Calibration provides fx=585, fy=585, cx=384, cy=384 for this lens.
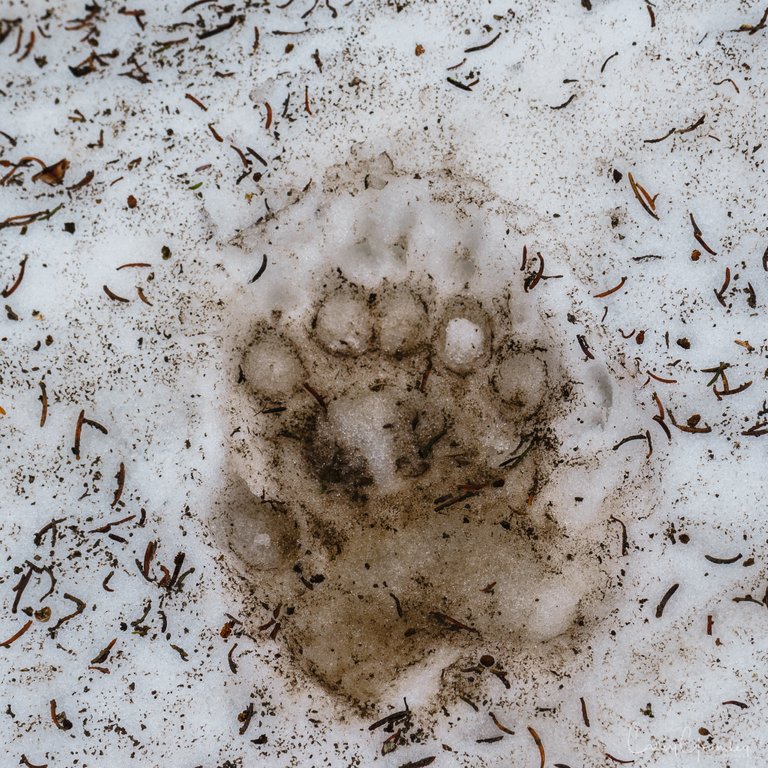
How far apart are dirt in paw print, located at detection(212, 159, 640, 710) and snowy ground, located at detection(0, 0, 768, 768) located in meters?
0.06

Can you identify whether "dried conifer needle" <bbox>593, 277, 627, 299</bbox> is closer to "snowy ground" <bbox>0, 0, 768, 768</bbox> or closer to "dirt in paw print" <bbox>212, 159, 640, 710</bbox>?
"snowy ground" <bbox>0, 0, 768, 768</bbox>

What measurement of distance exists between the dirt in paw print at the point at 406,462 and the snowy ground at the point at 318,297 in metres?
0.06

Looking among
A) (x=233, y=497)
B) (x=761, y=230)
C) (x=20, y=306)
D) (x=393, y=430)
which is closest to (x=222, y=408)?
(x=233, y=497)

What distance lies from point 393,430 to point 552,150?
1.48 meters

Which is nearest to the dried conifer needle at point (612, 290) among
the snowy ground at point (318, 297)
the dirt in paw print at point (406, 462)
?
the snowy ground at point (318, 297)

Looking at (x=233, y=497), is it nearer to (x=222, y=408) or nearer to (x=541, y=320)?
(x=222, y=408)

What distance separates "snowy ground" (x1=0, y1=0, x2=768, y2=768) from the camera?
2.64 metres

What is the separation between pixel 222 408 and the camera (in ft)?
8.84

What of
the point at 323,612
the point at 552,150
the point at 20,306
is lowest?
the point at 323,612

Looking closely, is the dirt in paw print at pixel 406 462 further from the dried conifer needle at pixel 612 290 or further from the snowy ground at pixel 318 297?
the dried conifer needle at pixel 612 290

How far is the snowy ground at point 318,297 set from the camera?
264cm

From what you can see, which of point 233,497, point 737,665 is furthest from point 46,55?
point 737,665

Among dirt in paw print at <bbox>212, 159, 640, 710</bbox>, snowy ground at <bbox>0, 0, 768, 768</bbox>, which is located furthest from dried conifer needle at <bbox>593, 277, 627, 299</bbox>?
dirt in paw print at <bbox>212, 159, 640, 710</bbox>

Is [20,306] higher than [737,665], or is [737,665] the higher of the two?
[20,306]
